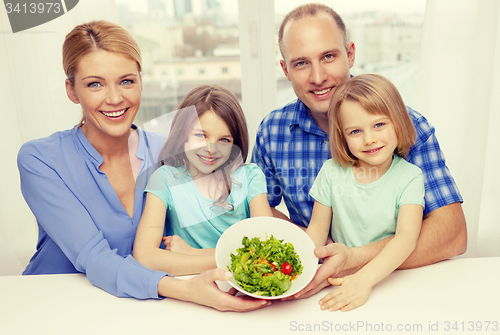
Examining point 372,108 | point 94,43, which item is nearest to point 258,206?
point 372,108

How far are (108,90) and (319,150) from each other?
67 centimetres

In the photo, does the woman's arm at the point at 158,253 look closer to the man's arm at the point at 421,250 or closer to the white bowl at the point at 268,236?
the white bowl at the point at 268,236

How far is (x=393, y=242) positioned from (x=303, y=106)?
55cm

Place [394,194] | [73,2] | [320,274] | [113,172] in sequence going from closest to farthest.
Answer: [320,274]
[394,194]
[113,172]
[73,2]

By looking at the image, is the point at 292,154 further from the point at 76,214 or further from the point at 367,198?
the point at 76,214

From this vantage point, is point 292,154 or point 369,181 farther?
point 292,154

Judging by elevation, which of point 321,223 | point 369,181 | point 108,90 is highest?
point 108,90

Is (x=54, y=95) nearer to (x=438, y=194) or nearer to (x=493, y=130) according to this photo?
Answer: (x=438, y=194)

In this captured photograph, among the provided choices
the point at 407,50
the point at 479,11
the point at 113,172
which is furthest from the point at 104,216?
the point at 479,11


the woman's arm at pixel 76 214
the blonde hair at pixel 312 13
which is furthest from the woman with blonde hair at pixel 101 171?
the blonde hair at pixel 312 13

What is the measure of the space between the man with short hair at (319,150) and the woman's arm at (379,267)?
1.9 inches

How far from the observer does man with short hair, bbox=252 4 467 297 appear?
0.95 meters

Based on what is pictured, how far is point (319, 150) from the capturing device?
3.96ft

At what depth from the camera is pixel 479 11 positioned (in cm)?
155
